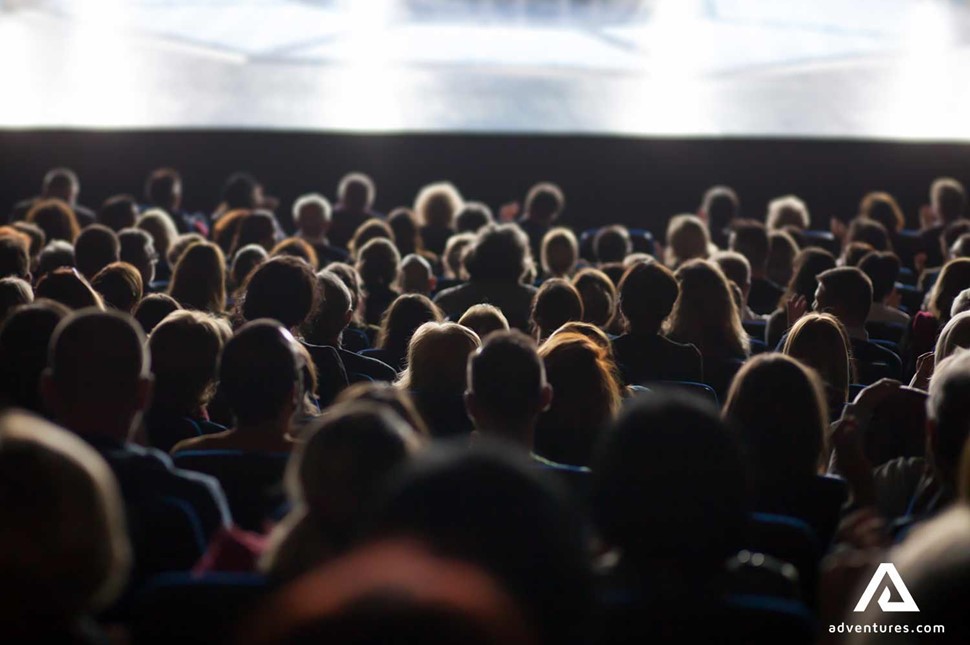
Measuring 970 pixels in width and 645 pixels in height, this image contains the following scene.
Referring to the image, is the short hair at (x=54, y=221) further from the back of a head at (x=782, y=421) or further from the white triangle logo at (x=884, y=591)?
the white triangle logo at (x=884, y=591)

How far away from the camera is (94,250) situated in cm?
514

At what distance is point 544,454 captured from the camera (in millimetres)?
3264

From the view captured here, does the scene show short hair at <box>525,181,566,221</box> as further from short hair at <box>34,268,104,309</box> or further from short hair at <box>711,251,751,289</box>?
short hair at <box>34,268,104,309</box>

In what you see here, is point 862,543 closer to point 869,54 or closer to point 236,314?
point 236,314

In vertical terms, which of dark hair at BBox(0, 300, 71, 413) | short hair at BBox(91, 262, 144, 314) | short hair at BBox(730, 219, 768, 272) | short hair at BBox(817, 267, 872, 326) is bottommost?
dark hair at BBox(0, 300, 71, 413)

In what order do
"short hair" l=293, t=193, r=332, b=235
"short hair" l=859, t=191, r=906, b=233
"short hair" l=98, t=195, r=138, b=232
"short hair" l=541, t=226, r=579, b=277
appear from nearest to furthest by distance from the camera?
"short hair" l=541, t=226, r=579, b=277
"short hair" l=98, t=195, r=138, b=232
"short hair" l=293, t=193, r=332, b=235
"short hair" l=859, t=191, r=906, b=233

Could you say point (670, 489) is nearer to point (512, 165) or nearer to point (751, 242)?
point (751, 242)

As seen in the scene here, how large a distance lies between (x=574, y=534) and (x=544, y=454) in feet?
6.68

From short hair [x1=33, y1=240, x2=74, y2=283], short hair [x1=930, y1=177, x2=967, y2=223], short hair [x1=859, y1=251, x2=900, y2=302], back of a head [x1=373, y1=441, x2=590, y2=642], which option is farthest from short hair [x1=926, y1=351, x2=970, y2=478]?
short hair [x1=930, y1=177, x2=967, y2=223]

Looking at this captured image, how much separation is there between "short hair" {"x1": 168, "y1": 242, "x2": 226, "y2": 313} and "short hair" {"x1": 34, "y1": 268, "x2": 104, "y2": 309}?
69 cm

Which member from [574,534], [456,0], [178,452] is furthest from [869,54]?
[574,534]

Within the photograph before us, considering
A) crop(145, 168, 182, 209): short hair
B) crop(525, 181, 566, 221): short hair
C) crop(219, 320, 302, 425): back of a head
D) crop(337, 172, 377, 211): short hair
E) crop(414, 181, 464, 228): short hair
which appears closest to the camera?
crop(219, 320, 302, 425): back of a head

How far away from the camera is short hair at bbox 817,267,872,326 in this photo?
430 cm

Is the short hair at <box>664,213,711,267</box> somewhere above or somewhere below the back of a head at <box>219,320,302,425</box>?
above
